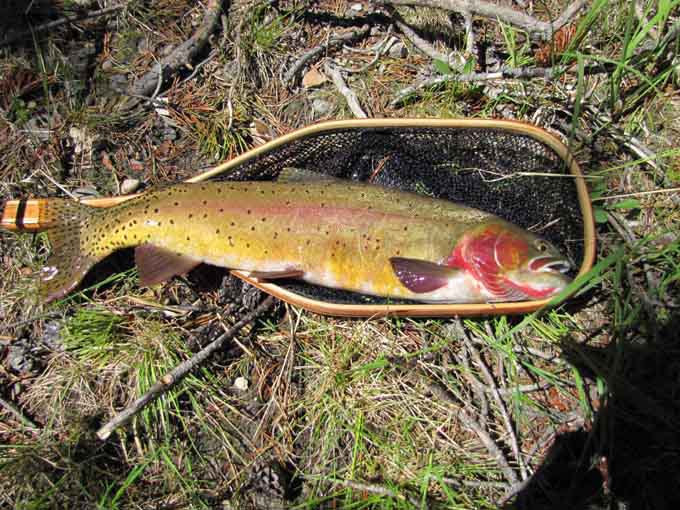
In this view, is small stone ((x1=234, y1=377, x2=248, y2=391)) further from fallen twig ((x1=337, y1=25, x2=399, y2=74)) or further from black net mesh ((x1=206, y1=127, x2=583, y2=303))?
fallen twig ((x1=337, y1=25, x2=399, y2=74))

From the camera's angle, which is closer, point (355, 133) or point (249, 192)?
point (249, 192)

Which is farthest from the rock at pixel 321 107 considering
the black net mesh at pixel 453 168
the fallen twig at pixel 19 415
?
the fallen twig at pixel 19 415

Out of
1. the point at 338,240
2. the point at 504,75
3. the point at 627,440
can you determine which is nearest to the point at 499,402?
the point at 627,440

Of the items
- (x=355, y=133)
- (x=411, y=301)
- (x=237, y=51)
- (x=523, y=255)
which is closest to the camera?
(x=523, y=255)

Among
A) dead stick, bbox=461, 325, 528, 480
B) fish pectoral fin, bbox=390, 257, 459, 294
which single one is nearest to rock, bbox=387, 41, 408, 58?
fish pectoral fin, bbox=390, 257, 459, 294

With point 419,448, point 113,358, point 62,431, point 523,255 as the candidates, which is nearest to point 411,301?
point 523,255

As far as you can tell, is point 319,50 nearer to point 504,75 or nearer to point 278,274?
point 504,75

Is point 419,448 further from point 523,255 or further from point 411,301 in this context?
point 523,255
